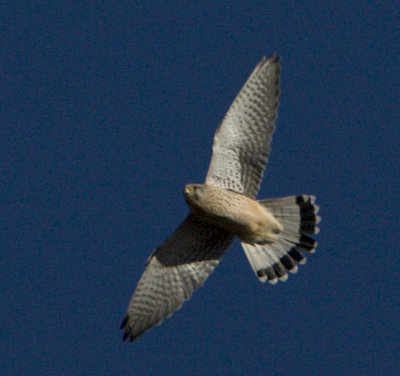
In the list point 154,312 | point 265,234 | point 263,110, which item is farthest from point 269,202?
point 154,312

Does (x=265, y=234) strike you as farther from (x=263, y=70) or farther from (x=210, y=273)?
(x=263, y=70)

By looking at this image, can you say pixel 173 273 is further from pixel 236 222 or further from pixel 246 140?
pixel 246 140

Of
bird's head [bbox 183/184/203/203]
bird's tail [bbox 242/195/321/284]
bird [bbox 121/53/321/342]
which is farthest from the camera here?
bird's tail [bbox 242/195/321/284]

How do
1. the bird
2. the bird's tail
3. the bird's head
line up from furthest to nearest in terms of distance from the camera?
the bird's tail → the bird → the bird's head

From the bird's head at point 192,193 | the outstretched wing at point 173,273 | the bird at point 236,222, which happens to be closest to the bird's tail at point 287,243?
the bird at point 236,222

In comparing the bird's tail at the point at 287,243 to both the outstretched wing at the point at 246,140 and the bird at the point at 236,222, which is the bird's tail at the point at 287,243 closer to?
the bird at the point at 236,222

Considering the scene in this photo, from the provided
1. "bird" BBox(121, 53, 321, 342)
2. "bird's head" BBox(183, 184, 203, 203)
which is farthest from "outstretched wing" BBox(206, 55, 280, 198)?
"bird's head" BBox(183, 184, 203, 203)

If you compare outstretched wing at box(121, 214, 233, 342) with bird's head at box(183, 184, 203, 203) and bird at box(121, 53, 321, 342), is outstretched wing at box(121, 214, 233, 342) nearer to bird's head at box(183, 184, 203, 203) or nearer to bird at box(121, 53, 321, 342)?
bird at box(121, 53, 321, 342)

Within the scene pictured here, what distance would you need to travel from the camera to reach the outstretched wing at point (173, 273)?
1002 cm

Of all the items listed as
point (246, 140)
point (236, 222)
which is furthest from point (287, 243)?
point (246, 140)

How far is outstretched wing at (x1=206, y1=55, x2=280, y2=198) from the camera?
9.84 metres

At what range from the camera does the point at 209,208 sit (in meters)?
9.66

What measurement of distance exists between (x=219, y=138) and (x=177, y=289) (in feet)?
5.41

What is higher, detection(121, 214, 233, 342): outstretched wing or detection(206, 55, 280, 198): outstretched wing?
detection(206, 55, 280, 198): outstretched wing
